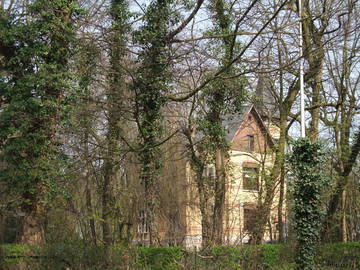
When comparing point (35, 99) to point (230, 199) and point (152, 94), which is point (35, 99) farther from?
point (230, 199)

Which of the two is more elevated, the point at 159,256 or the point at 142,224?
the point at 142,224

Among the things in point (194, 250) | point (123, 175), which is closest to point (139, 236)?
point (123, 175)

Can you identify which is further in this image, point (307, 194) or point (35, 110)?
point (307, 194)

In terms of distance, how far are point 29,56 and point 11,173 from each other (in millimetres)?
3635

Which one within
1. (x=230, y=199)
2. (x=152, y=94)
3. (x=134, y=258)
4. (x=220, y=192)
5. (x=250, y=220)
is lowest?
(x=134, y=258)

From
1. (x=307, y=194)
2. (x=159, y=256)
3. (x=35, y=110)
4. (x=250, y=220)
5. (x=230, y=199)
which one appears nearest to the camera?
(x=159, y=256)

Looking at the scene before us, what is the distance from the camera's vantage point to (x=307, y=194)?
617 inches

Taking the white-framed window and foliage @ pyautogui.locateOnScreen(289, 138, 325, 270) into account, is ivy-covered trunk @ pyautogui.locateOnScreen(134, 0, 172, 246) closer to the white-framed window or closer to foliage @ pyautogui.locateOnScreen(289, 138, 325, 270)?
the white-framed window

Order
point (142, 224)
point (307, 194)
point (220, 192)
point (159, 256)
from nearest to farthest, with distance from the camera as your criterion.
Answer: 1. point (159, 256)
2. point (307, 194)
3. point (142, 224)
4. point (220, 192)

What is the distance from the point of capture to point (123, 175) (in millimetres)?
20516

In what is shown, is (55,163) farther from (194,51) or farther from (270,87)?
(270,87)

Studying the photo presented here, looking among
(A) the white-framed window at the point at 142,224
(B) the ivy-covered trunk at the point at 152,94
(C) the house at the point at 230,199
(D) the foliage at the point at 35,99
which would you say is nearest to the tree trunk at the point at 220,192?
(C) the house at the point at 230,199

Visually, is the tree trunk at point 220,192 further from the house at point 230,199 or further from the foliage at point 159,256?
the foliage at point 159,256

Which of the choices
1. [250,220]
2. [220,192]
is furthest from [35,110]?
[250,220]
